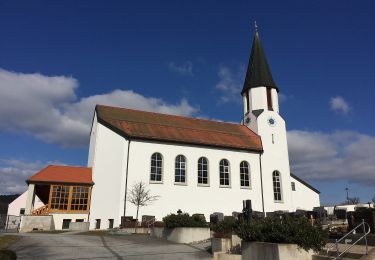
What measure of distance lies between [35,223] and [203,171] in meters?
13.9

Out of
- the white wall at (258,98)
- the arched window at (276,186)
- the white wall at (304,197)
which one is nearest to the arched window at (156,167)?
the arched window at (276,186)

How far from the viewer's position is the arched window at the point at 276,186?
33594 millimetres

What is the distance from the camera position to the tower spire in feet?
125

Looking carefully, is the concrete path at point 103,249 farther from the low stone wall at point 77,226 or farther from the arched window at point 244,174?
the arched window at point 244,174

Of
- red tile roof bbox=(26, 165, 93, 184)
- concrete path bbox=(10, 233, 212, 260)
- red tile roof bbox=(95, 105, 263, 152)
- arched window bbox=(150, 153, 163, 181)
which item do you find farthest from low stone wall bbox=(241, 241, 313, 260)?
red tile roof bbox=(26, 165, 93, 184)

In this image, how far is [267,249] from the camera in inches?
402

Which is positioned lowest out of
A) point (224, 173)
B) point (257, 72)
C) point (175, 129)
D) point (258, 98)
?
point (224, 173)

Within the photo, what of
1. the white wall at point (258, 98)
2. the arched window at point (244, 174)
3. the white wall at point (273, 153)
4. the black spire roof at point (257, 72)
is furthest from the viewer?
the black spire roof at point (257, 72)

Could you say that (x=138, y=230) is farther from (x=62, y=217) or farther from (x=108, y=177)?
(x=62, y=217)

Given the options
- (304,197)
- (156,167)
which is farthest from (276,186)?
(156,167)

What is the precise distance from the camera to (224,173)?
105 ft

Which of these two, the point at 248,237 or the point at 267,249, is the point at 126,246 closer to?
the point at 248,237

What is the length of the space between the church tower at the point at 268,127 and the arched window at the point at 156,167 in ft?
33.1

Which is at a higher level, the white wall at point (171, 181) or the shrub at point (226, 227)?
the white wall at point (171, 181)
